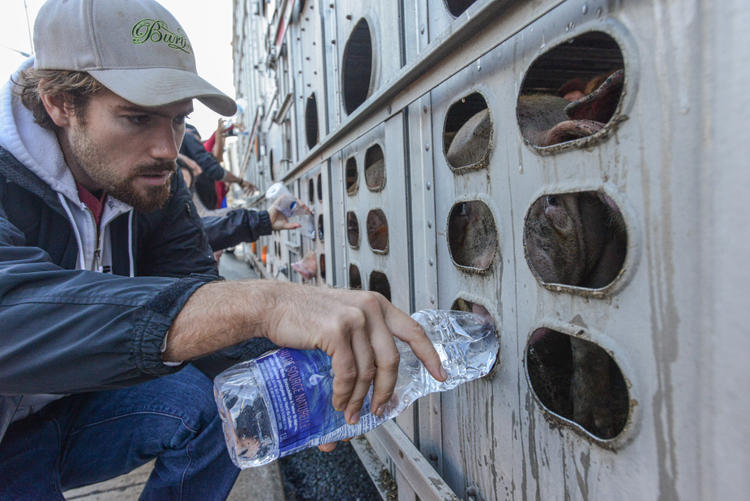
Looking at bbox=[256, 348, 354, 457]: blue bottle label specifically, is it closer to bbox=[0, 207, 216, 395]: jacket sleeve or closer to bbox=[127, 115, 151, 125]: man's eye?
bbox=[0, 207, 216, 395]: jacket sleeve

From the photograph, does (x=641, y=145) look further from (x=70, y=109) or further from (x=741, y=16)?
(x=70, y=109)

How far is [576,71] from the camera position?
1.53m

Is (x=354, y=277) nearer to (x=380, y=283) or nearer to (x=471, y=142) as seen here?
(x=380, y=283)

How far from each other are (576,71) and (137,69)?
60.0 inches

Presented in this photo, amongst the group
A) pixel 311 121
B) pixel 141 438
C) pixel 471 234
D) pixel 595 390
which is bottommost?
pixel 141 438

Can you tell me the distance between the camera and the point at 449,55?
125cm

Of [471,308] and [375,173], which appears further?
[375,173]

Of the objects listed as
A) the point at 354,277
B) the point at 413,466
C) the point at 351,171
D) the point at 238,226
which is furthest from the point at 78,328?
the point at 238,226

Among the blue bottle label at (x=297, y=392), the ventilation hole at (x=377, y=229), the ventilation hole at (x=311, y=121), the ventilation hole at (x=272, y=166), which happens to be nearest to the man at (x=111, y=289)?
the blue bottle label at (x=297, y=392)

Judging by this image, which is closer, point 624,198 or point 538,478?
point 624,198

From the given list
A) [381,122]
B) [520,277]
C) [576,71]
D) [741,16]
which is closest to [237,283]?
[520,277]

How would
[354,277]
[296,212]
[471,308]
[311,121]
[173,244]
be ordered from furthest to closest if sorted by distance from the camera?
[311,121], [296,212], [354,277], [173,244], [471,308]

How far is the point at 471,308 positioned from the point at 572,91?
795 millimetres

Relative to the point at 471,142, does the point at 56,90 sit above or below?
above
